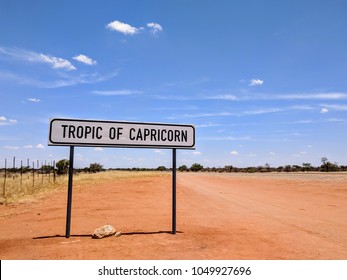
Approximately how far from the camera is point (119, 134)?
7516 millimetres

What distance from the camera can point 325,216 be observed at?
11.0m

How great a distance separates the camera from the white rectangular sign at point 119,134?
281 inches

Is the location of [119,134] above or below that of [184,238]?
above

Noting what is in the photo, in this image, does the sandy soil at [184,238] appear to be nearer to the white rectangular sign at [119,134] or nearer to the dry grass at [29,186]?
the white rectangular sign at [119,134]

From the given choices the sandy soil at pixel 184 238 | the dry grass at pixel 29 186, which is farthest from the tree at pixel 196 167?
the sandy soil at pixel 184 238

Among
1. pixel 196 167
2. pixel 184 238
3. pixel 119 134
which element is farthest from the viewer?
pixel 196 167

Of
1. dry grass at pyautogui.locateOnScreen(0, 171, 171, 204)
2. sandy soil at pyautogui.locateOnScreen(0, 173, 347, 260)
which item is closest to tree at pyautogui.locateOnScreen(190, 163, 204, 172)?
dry grass at pyautogui.locateOnScreen(0, 171, 171, 204)

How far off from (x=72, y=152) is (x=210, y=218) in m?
5.23

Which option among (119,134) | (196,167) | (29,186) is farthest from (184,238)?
(196,167)

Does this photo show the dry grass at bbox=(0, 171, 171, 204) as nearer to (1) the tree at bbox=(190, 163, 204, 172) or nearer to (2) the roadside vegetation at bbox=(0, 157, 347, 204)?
(2) the roadside vegetation at bbox=(0, 157, 347, 204)

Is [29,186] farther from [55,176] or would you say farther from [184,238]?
[55,176]

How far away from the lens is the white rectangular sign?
7142 mm
